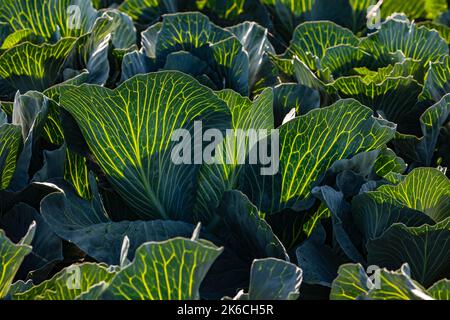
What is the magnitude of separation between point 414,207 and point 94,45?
1326 mm

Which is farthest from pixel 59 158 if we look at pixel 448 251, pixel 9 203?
pixel 448 251

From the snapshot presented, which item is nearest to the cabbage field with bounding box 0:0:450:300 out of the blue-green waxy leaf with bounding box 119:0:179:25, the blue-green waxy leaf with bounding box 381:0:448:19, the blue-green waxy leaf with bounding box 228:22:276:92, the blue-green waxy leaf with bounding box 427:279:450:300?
the blue-green waxy leaf with bounding box 427:279:450:300

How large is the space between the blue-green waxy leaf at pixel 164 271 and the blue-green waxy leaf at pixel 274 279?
0.16 m

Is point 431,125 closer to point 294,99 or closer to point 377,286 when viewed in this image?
point 294,99

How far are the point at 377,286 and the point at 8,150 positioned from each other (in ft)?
3.81

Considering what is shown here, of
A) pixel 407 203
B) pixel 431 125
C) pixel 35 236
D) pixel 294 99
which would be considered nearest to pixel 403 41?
pixel 431 125

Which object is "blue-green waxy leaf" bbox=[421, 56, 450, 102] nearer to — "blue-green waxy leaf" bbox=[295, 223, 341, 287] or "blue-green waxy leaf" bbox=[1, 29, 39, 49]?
"blue-green waxy leaf" bbox=[295, 223, 341, 287]

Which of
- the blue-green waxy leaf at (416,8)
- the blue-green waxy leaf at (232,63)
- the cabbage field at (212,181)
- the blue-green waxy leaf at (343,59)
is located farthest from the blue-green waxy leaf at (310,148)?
the blue-green waxy leaf at (416,8)

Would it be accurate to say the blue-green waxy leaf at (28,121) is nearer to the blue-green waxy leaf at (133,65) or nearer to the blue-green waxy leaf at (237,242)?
the blue-green waxy leaf at (133,65)

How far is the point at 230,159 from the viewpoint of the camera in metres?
2.28

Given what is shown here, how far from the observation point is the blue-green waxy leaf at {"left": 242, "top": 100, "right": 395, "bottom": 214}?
2.26 m

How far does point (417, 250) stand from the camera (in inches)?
84.2

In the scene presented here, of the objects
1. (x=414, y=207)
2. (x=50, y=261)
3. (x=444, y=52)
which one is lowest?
(x=50, y=261)

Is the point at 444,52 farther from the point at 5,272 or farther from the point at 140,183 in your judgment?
the point at 5,272
